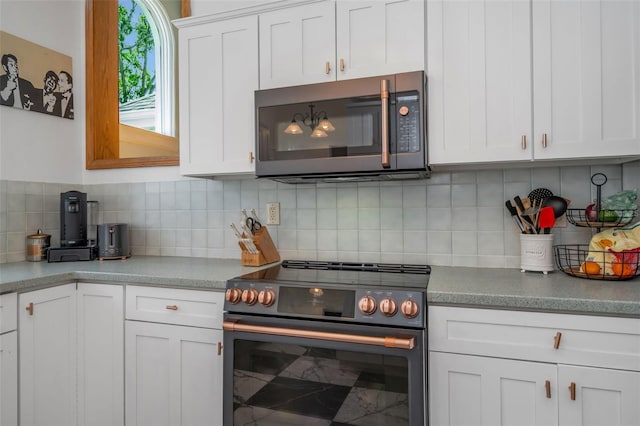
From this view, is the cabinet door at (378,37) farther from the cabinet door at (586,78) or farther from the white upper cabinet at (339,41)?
the cabinet door at (586,78)

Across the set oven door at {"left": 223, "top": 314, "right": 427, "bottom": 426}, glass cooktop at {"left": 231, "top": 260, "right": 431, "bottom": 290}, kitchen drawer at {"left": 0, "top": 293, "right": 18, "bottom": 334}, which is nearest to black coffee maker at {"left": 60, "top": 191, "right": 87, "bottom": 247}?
kitchen drawer at {"left": 0, "top": 293, "right": 18, "bottom": 334}

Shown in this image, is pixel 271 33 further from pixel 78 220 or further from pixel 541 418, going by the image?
pixel 541 418

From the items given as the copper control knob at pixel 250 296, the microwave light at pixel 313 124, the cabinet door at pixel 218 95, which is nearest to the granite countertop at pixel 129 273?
the copper control knob at pixel 250 296

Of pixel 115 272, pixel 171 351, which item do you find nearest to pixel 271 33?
pixel 115 272

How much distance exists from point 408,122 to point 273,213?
0.95 m

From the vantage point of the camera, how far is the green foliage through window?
9.67ft

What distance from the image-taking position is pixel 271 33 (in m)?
1.94

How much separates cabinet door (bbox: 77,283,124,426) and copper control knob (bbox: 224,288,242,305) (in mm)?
591

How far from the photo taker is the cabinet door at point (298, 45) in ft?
6.04

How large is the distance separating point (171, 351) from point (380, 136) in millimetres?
1293

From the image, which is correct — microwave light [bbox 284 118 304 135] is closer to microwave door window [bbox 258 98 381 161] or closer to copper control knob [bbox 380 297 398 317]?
microwave door window [bbox 258 98 381 161]

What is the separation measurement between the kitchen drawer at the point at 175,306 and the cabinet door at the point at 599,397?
4.18 feet

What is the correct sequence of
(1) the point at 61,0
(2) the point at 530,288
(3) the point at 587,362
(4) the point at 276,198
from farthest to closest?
(1) the point at 61,0
(4) the point at 276,198
(2) the point at 530,288
(3) the point at 587,362

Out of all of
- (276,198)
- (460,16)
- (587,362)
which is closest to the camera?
(587,362)
